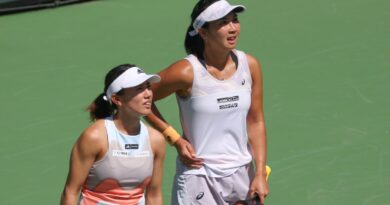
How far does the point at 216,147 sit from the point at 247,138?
0.28m

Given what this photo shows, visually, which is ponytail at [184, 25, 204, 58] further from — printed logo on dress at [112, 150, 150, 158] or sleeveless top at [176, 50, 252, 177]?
printed logo on dress at [112, 150, 150, 158]

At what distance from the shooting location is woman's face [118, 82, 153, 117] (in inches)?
224

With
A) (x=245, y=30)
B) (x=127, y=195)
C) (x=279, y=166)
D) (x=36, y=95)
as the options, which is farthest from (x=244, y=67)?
(x=245, y=30)

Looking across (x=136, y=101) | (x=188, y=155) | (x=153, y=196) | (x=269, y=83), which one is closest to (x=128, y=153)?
(x=136, y=101)

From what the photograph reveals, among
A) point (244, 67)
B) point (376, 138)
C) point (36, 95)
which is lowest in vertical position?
point (376, 138)

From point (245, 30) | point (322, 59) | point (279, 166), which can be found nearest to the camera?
point (279, 166)

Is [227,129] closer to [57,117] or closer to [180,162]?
[180,162]

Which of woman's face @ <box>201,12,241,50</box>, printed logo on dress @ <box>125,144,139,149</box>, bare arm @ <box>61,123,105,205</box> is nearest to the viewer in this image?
bare arm @ <box>61,123,105,205</box>

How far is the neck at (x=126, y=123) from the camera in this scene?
5.73 meters

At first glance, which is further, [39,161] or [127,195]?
[39,161]

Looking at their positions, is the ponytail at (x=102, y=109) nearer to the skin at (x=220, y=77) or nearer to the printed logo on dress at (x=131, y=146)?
the printed logo on dress at (x=131, y=146)

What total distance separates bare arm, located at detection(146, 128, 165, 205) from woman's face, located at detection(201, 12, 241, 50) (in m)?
0.68

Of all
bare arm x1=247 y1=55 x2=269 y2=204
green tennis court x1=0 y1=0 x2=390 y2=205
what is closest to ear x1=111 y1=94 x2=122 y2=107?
bare arm x1=247 y1=55 x2=269 y2=204

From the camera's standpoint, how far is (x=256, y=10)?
12.0 meters
